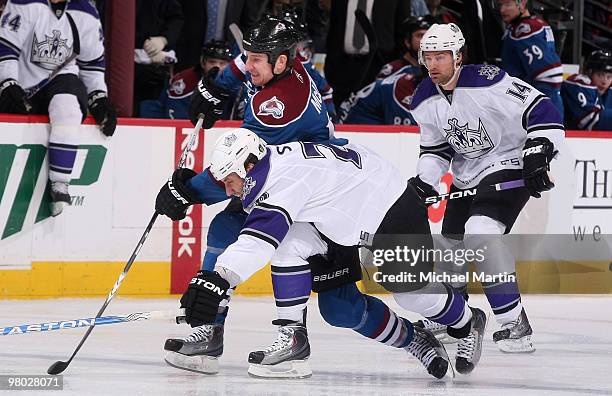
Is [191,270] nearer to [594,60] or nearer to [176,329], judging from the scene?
[176,329]

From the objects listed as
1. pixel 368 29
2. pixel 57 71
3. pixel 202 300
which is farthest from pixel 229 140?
pixel 368 29

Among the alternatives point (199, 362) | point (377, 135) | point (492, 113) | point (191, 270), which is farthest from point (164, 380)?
point (377, 135)

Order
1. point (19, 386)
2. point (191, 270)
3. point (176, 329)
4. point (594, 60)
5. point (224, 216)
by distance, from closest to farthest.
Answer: point (19, 386) → point (224, 216) → point (176, 329) → point (191, 270) → point (594, 60)

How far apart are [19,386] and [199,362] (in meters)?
0.65

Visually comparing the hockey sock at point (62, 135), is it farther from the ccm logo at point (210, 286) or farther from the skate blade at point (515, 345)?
the ccm logo at point (210, 286)

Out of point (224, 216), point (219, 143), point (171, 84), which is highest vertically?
point (219, 143)

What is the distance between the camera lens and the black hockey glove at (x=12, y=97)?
20.4 feet

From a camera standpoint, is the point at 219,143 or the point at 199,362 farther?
the point at 199,362

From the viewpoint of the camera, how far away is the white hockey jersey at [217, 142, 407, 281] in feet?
13.4

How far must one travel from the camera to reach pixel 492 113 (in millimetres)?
5246

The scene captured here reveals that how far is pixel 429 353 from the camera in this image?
4531 mm

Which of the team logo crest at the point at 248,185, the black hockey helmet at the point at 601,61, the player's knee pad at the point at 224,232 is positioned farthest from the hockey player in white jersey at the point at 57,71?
the black hockey helmet at the point at 601,61

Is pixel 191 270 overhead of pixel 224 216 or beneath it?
beneath

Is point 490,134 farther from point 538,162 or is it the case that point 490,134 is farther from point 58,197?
point 58,197
